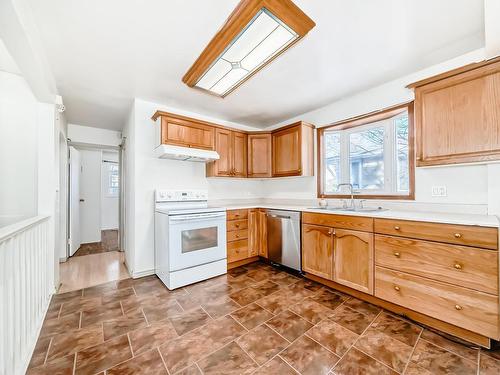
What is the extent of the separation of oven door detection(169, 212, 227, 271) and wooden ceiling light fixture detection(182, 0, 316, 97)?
1587mm

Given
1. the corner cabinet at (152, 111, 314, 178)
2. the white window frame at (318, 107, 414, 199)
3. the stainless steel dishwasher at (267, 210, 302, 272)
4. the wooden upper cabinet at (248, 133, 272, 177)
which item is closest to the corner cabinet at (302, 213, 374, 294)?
the stainless steel dishwasher at (267, 210, 302, 272)

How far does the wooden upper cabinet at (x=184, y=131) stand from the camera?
279cm

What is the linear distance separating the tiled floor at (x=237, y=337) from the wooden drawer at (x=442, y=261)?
46 centimetres

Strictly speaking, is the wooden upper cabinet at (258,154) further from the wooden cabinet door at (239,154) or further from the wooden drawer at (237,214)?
the wooden drawer at (237,214)

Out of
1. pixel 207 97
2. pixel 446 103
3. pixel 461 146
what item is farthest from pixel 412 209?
pixel 207 97

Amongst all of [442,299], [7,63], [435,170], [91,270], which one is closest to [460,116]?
[435,170]

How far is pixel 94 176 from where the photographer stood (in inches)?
190

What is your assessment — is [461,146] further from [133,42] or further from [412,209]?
[133,42]

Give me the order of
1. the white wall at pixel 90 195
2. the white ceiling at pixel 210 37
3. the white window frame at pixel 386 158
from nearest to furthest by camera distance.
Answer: the white ceiling at pixel 210 37 → the white window frame at pixel 386 158 → the white wall at pixel 90 195

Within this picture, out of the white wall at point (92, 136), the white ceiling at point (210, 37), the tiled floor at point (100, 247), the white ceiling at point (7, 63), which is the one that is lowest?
the tiled floor at point (100, 247)

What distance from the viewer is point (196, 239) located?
2744 millimetres

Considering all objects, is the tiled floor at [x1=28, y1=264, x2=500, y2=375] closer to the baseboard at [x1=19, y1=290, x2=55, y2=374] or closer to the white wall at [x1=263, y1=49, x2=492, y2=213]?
the baseboard at [x1=19, y1=290, x2=55, y2=374]

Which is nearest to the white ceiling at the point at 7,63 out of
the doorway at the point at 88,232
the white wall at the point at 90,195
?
the doorway at the point at 88,232

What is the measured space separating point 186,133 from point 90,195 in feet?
11.0
